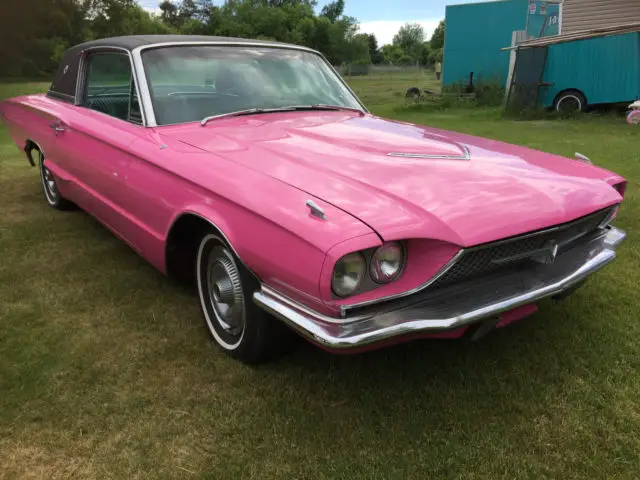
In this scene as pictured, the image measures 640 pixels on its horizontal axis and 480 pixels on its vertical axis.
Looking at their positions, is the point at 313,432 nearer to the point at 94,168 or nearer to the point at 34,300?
the point at 34,300

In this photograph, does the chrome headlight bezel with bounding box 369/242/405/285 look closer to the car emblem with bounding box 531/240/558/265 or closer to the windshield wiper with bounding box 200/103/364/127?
the car emblem with bounding box 531/240/558/265

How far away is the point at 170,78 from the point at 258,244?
155 cm

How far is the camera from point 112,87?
3.43m

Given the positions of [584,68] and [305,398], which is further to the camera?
[584,68]

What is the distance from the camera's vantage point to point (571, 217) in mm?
2078

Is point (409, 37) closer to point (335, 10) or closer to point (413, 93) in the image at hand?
point (335, 10)

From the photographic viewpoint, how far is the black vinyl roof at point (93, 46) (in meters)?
3.24

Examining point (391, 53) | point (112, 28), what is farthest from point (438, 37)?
point (112, 28)

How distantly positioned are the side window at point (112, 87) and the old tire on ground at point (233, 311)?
1.00 m

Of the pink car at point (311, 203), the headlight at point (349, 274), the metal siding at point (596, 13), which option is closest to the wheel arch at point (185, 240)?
the pink car at point (311, 203)


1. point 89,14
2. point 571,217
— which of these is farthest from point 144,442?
point 89,14

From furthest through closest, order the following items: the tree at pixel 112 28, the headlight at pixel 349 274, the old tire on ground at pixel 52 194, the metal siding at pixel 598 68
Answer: the tree at pixel 112 28 → the metal siding at pixel 598 68 → the old tire on ground at pixel 52 194 → the headlight at pixel 349 274

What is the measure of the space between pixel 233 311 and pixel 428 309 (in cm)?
98

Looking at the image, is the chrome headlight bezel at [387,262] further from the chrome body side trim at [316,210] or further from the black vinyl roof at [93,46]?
the black vinyl roof at [93,46]
